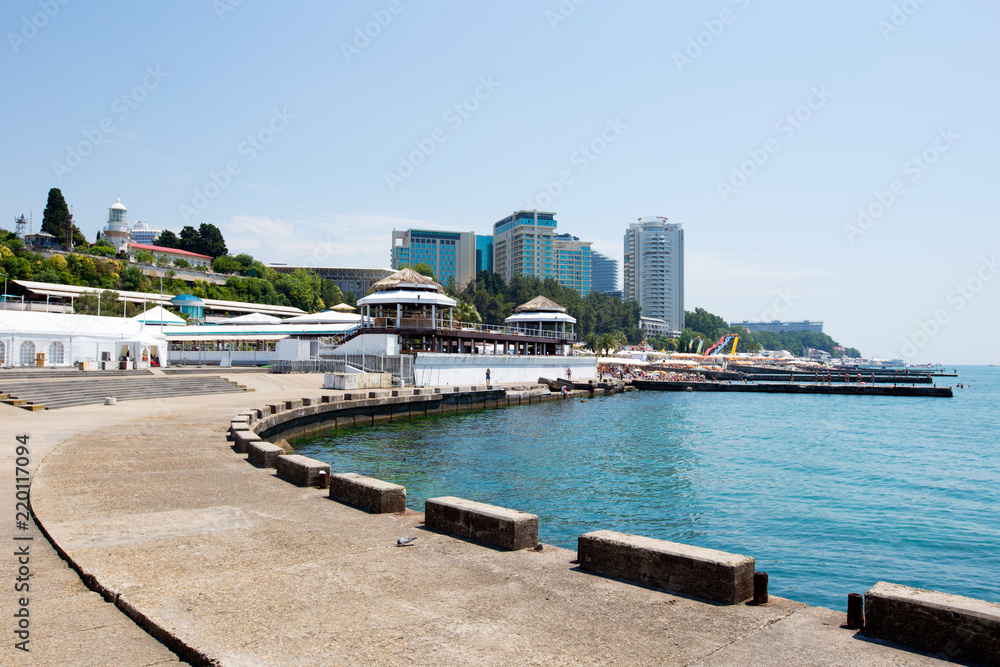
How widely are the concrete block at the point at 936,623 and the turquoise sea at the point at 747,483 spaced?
6.40m

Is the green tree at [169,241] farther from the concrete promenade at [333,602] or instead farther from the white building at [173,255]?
the concrete promenade at [333,602]

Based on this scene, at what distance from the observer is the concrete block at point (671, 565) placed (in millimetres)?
5867

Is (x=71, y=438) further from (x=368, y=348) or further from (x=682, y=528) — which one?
(x=368, y=348)

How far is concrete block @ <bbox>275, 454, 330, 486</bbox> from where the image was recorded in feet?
36.2

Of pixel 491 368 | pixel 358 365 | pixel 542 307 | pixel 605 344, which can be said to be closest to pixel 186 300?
pixel 542 307

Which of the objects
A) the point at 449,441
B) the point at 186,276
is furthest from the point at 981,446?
the point at 186,276

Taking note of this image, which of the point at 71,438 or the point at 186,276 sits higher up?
the point at 186,276

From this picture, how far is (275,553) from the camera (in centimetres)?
722

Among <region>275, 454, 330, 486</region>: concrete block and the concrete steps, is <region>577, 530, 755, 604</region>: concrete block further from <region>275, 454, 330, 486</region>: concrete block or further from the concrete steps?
the concrete steps

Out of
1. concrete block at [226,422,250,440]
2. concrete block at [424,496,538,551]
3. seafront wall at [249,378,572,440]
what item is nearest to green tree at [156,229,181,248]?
seafront wall at [249,378,572,440]

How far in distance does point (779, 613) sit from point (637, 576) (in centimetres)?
135

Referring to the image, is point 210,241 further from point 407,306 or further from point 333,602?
point 333,602

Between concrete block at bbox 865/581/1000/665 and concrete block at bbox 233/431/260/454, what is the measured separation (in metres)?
12.2

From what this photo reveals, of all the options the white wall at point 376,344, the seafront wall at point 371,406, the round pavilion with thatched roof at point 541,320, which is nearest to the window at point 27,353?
the white wall at point 376,344
